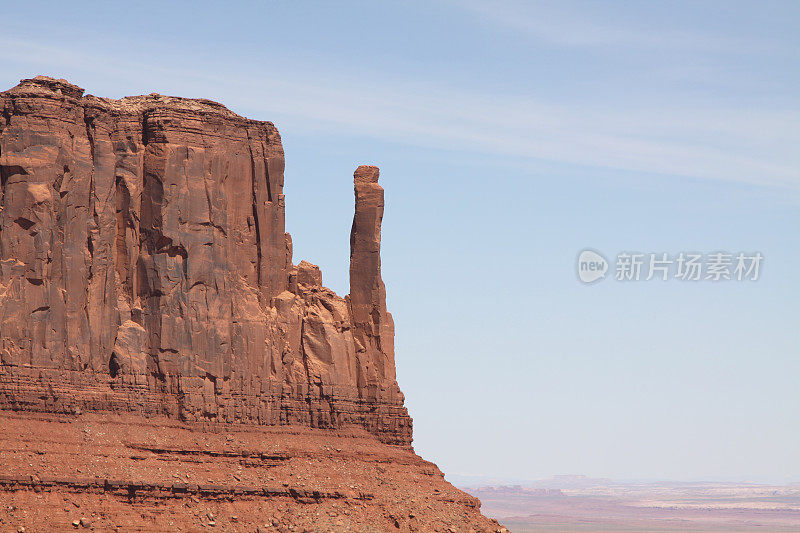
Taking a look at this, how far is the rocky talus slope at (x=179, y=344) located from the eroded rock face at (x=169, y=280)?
87 mm

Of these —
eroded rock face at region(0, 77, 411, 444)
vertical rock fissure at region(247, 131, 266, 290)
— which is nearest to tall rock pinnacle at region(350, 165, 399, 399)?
eroded rock face at region(0, 77, 411, 444)

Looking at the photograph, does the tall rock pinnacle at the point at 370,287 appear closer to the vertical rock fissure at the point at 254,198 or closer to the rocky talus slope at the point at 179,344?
the rocky talus slope at the point at 179,344

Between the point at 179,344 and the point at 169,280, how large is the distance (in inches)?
115

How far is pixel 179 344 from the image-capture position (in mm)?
81812

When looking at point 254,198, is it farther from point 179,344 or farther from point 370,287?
point 179,344

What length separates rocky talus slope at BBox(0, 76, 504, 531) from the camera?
7556 cm

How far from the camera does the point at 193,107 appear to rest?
84.6 m

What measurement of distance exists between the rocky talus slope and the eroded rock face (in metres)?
0.09

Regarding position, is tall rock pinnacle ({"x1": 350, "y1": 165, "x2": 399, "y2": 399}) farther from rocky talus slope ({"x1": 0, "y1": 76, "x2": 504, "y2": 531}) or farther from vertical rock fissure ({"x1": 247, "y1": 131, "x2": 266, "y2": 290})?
vertical rock fissure ({"x1": 247, "y1": 131, "x2": 266, "y2": 290})

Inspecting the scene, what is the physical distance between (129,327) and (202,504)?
909 cm

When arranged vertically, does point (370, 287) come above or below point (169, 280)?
above

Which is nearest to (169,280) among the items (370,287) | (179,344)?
(179,344)

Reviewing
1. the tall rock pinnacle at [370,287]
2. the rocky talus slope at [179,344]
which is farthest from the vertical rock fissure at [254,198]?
the tall rock pinnacle at [370,287]

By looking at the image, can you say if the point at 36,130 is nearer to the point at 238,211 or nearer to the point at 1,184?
the point at 1,184
